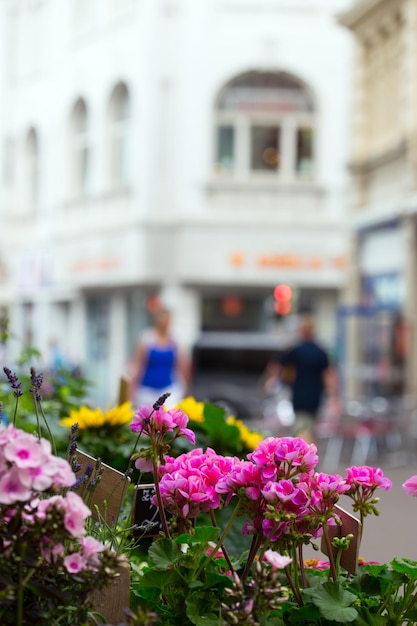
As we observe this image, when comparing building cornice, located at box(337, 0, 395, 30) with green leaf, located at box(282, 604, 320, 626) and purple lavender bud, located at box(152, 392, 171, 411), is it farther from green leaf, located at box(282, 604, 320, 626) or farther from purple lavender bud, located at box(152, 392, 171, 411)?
green leaf, located at box(282, 604, 320, 626)

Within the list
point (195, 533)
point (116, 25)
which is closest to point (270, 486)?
point (195, 533)

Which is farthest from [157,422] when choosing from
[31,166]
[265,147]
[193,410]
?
[31,166]

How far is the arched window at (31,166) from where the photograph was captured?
39.1 meters

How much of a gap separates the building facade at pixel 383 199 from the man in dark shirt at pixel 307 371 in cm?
650

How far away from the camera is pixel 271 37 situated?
31750 mm

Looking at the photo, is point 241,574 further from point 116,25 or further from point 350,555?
point 116,25

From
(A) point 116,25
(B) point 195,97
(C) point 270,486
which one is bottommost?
(C) point 270,486

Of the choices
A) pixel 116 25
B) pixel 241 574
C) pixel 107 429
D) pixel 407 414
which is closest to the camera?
pixel 241 574

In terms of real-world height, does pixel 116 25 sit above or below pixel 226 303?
above

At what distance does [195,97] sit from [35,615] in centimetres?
2958

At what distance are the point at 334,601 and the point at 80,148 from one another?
112 feet

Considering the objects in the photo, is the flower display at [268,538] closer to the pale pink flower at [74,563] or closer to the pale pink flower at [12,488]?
the pale pink flower at [74,563]

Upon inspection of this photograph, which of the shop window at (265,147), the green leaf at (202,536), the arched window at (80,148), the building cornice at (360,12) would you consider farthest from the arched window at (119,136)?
the green leaf at (202,536)

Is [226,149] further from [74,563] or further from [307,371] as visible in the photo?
[74,563]
